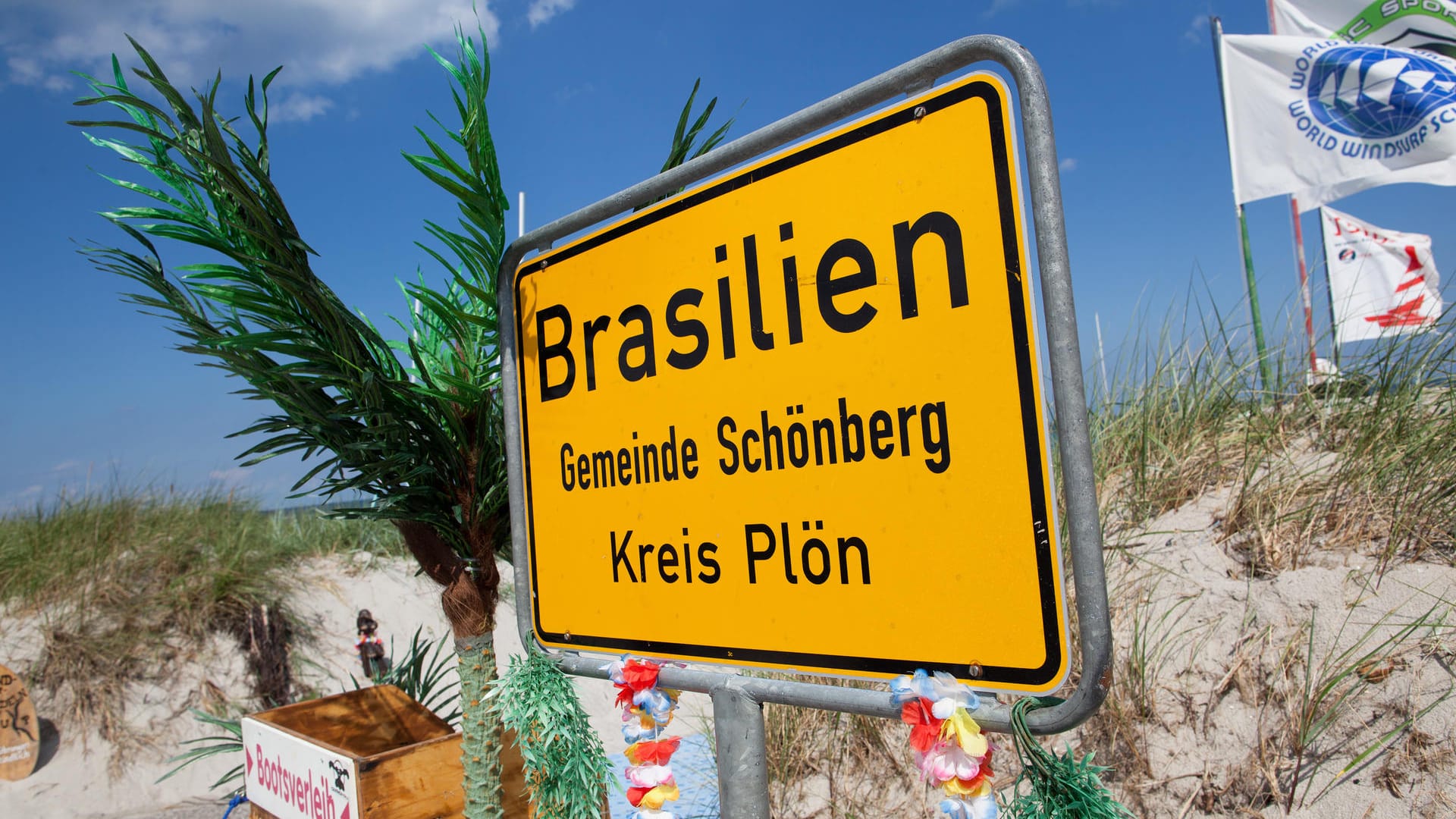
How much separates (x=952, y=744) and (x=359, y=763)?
1.70 metres

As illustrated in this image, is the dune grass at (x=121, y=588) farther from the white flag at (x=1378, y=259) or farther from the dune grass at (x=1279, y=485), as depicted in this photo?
the white flag at (x=1378, y=259)

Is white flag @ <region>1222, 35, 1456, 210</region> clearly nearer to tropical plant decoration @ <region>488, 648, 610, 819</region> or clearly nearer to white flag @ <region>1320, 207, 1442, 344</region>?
white flag @ <region>1320, 207, 1442, 344</region>

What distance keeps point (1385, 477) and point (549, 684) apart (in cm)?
302

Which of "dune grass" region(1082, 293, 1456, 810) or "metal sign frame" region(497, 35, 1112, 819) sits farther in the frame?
"dune grass" region(1082, 293, 1456, 810)

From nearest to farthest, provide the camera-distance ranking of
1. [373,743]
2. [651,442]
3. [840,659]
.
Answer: [840,659] < [651,442] < [373,743]

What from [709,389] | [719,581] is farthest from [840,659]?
[709,389]

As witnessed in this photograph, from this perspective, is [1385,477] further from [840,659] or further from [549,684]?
[549,684]

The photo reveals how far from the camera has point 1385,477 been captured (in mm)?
2785

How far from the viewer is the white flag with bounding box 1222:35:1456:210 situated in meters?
6.12

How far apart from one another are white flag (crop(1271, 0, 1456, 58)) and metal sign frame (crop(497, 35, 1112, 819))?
320 inches

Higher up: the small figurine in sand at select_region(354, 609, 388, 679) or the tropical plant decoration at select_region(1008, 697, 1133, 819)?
the tropical plant decoration at select_region(1008, 697, 1133, 819)

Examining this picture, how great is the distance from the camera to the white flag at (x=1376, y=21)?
644cm

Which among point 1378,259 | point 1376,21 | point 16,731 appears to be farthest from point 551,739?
point 1376,21

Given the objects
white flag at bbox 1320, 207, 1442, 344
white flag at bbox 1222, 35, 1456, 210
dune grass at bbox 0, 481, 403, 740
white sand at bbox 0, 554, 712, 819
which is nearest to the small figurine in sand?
white sand at bbox 0, 554, 712, 819
